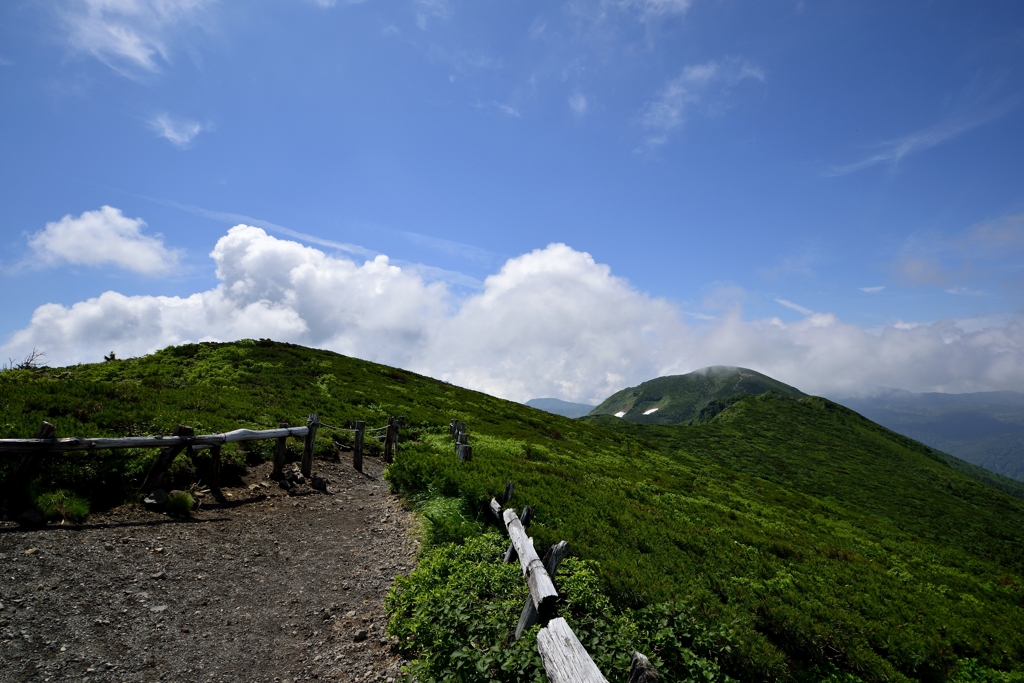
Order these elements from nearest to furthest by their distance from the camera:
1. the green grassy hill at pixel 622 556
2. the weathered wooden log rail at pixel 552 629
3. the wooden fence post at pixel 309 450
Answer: the weathered wooden log rail at pixel 552 629 → the green grassy hill at pixel 622 556 → the wooden fence post at pixel 309 450

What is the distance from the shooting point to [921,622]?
13.1 meters

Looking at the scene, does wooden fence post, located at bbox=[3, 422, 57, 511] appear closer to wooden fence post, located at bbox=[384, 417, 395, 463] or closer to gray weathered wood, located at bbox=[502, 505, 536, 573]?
gray weathered wood, located at bbox=[502, 505, 536, 573]

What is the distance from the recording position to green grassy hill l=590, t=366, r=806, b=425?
161 m

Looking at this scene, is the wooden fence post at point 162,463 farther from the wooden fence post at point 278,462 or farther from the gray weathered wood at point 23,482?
the wooden fence post at point 278,462

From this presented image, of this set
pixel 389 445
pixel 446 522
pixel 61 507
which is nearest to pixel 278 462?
pixel 61 507

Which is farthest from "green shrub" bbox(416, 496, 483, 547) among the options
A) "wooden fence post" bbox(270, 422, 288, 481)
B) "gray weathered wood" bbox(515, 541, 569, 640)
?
"wooden fence post" bbox(270, 422, 288, 481)

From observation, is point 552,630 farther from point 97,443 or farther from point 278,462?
point 278,462

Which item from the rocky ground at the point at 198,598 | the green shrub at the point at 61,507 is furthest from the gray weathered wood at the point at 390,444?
the green shrub at the point at 61,507

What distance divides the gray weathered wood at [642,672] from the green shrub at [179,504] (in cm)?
1253

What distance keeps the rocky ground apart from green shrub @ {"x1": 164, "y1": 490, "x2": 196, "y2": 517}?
28 centimetres

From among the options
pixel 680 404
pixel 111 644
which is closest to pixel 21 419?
pixel 111 644

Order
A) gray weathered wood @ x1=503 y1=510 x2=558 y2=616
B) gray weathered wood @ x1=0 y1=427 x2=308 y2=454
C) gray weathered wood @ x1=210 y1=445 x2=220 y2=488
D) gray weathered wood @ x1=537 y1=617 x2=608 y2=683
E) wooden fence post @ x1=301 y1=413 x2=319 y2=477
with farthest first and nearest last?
wooden fence post @ x1=301 y1=413 x2=319 y2=477
gray weathered wood @ x1=210 y1=445 x2=220 y2=488
gray weathered wood @ x1=0 y1=427 x2=308 y2=454
gray weathered wood @ x1=503 y1=510 x2=558 y2=616
gray weathered wood @ x1=537 y1=617 x2=608 y2=683

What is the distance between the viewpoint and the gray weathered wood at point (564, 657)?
436 centimetres

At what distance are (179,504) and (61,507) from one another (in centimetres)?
227
